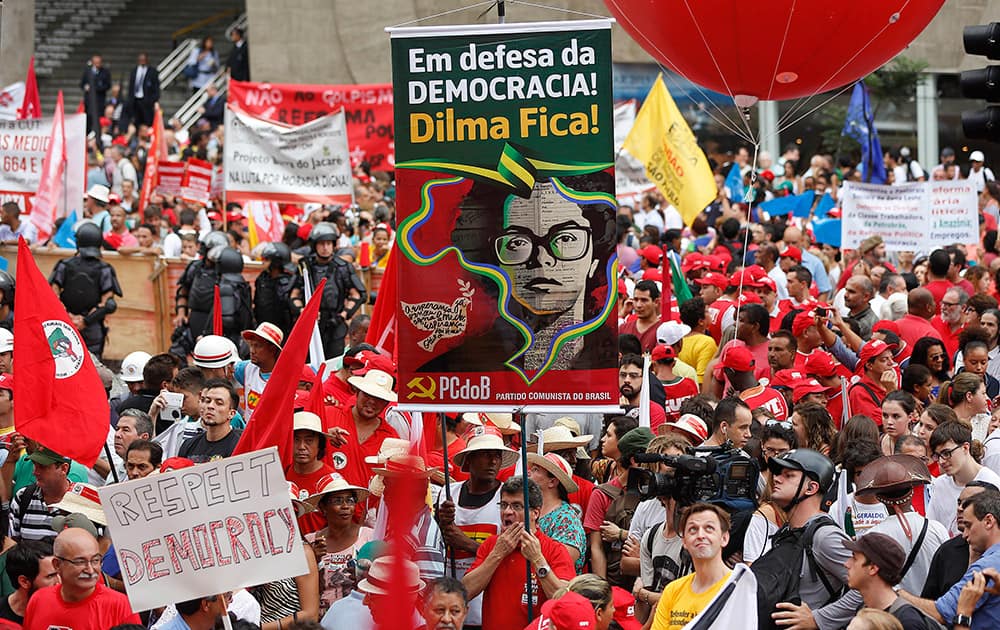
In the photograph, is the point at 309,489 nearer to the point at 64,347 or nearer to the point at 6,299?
the point at 64,347

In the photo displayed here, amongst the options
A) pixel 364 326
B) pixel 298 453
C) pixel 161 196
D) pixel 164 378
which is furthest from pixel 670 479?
pixel 161 196

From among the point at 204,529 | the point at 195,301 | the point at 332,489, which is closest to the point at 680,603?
the point at 204,529

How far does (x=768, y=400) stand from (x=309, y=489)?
2719mm

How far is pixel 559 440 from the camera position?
8594mm

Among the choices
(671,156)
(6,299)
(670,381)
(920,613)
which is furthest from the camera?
(671,156)

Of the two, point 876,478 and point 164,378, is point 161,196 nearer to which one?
point 164,378

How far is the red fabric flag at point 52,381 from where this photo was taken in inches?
322

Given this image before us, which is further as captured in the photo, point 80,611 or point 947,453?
point 947,453

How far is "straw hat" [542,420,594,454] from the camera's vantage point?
337 inches

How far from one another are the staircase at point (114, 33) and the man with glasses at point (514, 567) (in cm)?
2687

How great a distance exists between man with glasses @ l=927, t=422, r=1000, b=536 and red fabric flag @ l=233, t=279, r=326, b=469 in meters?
3.09


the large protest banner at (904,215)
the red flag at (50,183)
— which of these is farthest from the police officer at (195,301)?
the large protest banner at (904,215)

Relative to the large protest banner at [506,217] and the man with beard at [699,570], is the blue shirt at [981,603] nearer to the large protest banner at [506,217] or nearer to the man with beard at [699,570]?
the man with beard at [699,570]

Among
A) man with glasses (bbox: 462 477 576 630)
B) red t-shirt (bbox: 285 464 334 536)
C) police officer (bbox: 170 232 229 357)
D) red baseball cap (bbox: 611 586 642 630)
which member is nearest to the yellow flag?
police officer (bbox: 170 232 229 357)
